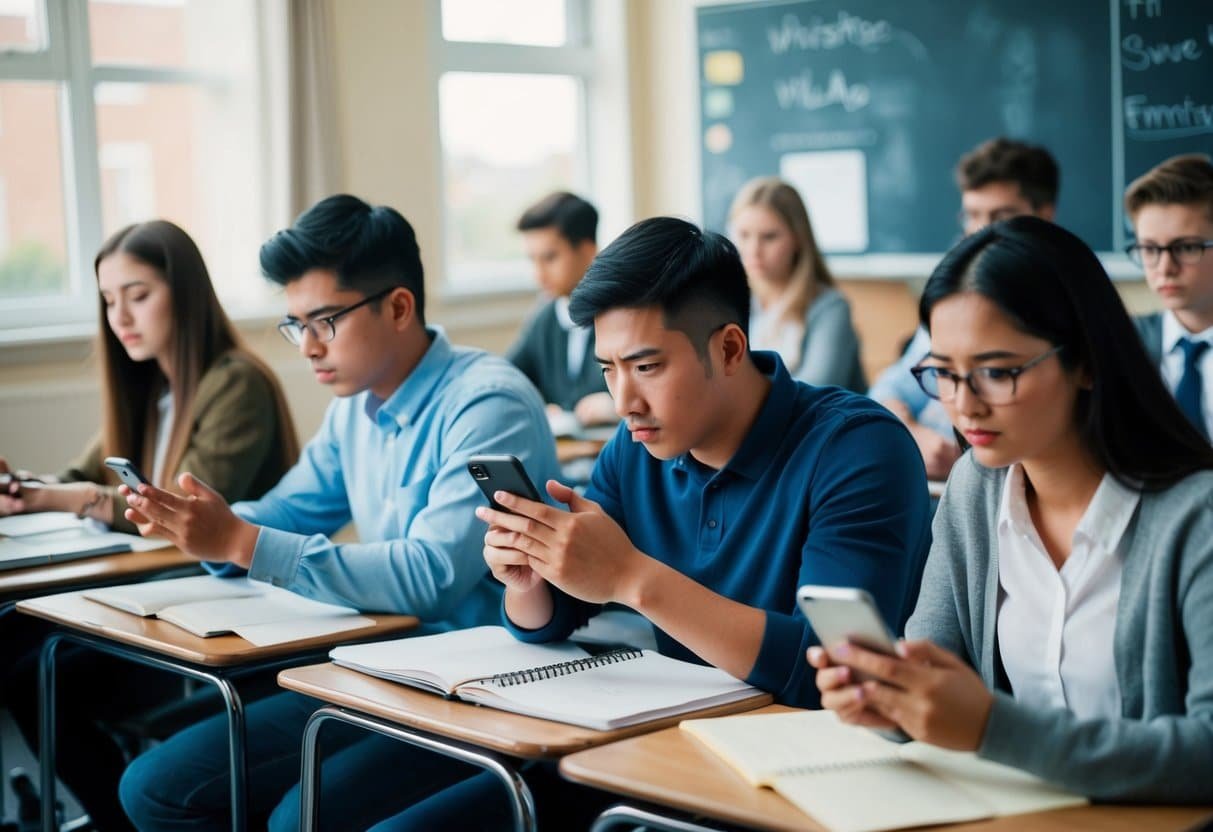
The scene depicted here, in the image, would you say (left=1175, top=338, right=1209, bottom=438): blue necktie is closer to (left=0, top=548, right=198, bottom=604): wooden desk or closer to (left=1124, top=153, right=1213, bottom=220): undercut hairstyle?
(left=1124, top=153, right=1213, bottom=220): undercut hairstyle

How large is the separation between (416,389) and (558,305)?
2.34 meters

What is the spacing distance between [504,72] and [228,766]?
425 cm

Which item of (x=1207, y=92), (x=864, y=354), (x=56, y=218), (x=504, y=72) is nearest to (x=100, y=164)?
(x=56, y=218)

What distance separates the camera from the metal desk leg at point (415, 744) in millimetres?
1661

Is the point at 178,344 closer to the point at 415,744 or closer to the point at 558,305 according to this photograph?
the point at 415,744

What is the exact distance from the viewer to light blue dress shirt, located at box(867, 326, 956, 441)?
3859 millimetres

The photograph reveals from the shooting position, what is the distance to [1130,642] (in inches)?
59.9

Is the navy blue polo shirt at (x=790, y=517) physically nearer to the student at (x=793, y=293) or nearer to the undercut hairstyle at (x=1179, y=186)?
the undercut hairstyle at (x=1179, y=186)

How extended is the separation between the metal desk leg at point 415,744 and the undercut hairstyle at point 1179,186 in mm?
2221

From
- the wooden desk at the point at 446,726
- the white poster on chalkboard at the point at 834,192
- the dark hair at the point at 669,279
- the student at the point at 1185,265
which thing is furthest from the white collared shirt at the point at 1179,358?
the white poster on chalkboard at the point at 834,192

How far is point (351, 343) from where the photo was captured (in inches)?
102

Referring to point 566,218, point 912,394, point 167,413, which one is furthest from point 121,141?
point 912,394

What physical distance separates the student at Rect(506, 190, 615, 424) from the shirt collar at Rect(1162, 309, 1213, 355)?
2.03 meters

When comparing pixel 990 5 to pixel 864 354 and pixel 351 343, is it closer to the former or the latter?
pixel 864 354
